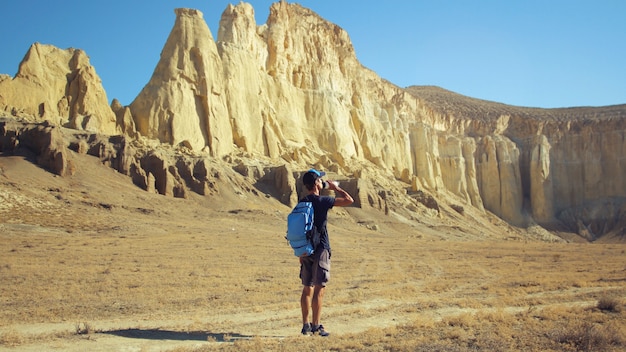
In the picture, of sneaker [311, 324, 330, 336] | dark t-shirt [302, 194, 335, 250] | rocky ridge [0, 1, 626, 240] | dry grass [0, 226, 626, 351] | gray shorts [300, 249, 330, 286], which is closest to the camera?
dry grass [0, 226, 626, 351]

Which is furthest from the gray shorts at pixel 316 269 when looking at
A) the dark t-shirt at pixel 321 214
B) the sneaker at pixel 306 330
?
the sneaker at pixel 306 330

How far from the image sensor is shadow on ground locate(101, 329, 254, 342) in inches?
271

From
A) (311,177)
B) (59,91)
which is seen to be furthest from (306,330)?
(59,91)

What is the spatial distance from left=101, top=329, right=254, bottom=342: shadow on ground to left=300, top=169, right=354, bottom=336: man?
33.2 inches

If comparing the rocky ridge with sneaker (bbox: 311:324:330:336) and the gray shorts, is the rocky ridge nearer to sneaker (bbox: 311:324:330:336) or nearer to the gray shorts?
the gray shorts

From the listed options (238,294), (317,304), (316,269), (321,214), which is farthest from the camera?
(238,294)

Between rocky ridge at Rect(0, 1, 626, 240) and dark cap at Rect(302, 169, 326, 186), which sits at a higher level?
rocky ridge at Rect(0, 1, 626, 240)

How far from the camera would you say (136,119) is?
4403cm

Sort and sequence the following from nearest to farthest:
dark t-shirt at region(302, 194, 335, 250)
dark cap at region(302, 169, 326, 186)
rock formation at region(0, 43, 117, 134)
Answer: dark t-shirt at region(302, 194, 335, 250) → dark cap at region(302, 169, 326, 186) → rock formation at region(0, 43, 117, 134)

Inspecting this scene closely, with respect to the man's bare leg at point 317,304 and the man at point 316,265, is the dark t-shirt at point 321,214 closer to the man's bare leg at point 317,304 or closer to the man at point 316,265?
the man at point 316,265

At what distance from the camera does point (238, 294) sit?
1149cm

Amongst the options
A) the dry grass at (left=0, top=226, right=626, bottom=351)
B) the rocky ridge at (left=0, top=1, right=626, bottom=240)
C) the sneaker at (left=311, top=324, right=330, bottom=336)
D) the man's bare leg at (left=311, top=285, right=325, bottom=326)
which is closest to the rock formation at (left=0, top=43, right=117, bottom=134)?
the rocky ridge at (left=0, top=1, right=626, bottom=240)

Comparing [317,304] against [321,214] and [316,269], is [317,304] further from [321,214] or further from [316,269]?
[321,214]

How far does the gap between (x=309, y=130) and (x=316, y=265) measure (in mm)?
54298
